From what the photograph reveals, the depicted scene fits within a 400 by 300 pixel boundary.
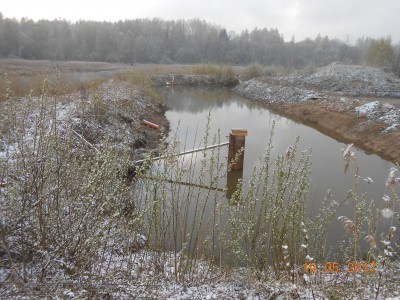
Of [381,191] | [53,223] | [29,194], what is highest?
[29,194]

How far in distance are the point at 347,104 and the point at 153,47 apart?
6202 cm

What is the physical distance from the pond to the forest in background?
100ft

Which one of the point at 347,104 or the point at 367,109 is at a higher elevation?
the point at 347,104

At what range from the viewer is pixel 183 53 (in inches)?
3012

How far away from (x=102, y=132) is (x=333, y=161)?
783 centimetres

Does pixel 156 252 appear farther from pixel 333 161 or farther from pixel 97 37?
pixel 97 37

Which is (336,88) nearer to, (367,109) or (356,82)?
(356,82)

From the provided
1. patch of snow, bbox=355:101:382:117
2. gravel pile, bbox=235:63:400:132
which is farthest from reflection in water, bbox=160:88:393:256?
gravel pile, bbox=235:63:400:132

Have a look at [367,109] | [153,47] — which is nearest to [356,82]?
[367,109]

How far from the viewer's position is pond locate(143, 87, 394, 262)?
7.42m

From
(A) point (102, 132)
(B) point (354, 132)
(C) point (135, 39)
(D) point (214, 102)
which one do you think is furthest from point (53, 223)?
(C) point (135, 39)

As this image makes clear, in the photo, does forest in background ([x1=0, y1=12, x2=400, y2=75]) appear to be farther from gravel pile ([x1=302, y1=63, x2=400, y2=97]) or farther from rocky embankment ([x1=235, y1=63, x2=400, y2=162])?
rocky embankment ([x1=235, y1=63, x2=400, y2=162])

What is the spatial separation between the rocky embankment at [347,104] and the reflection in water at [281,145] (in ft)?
3.66

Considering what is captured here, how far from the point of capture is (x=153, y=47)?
74188 millimetres
